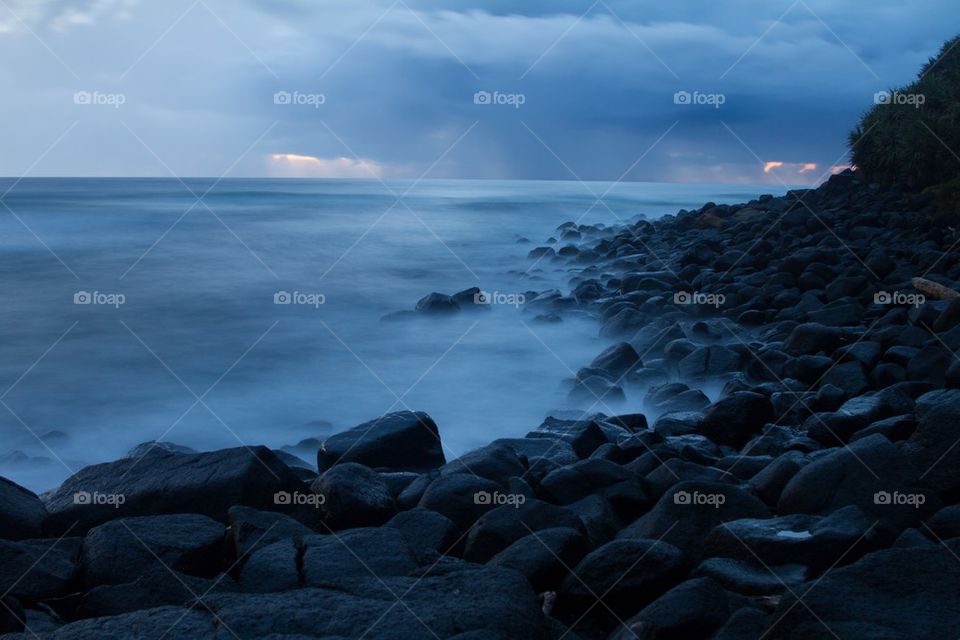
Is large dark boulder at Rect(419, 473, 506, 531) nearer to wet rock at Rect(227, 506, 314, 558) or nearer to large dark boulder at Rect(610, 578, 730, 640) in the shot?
wet rock at Rect(227, 506, 314, 558)

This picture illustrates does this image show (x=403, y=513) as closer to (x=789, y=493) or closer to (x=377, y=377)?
(x=789, y=493)

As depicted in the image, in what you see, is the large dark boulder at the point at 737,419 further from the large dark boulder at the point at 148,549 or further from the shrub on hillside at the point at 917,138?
the shrub on hillside at the point at 917,138

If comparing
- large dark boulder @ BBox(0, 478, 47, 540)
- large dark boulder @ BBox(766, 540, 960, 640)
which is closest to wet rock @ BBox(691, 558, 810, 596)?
large dark boulder @ BBox(766, 540, 960, 640)

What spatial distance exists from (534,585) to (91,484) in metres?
2.74

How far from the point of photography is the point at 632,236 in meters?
22.8

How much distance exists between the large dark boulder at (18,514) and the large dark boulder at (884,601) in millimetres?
3693

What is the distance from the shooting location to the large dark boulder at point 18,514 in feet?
14.0

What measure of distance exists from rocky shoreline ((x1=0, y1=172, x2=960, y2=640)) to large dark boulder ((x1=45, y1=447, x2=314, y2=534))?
0.04ft

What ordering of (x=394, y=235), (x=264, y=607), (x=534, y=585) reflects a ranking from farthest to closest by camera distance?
1. (x=394, y=235)
2. (x=534, y=585)
3. (x=264, y=607)

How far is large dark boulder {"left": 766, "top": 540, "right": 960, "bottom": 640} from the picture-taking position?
264 cm

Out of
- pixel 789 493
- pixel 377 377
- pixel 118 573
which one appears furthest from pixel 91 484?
pixel 377 377

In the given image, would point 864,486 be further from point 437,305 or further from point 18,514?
point 437,305

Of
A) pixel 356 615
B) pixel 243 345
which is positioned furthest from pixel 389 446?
pixel 243 345

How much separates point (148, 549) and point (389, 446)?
2293 millimetres
